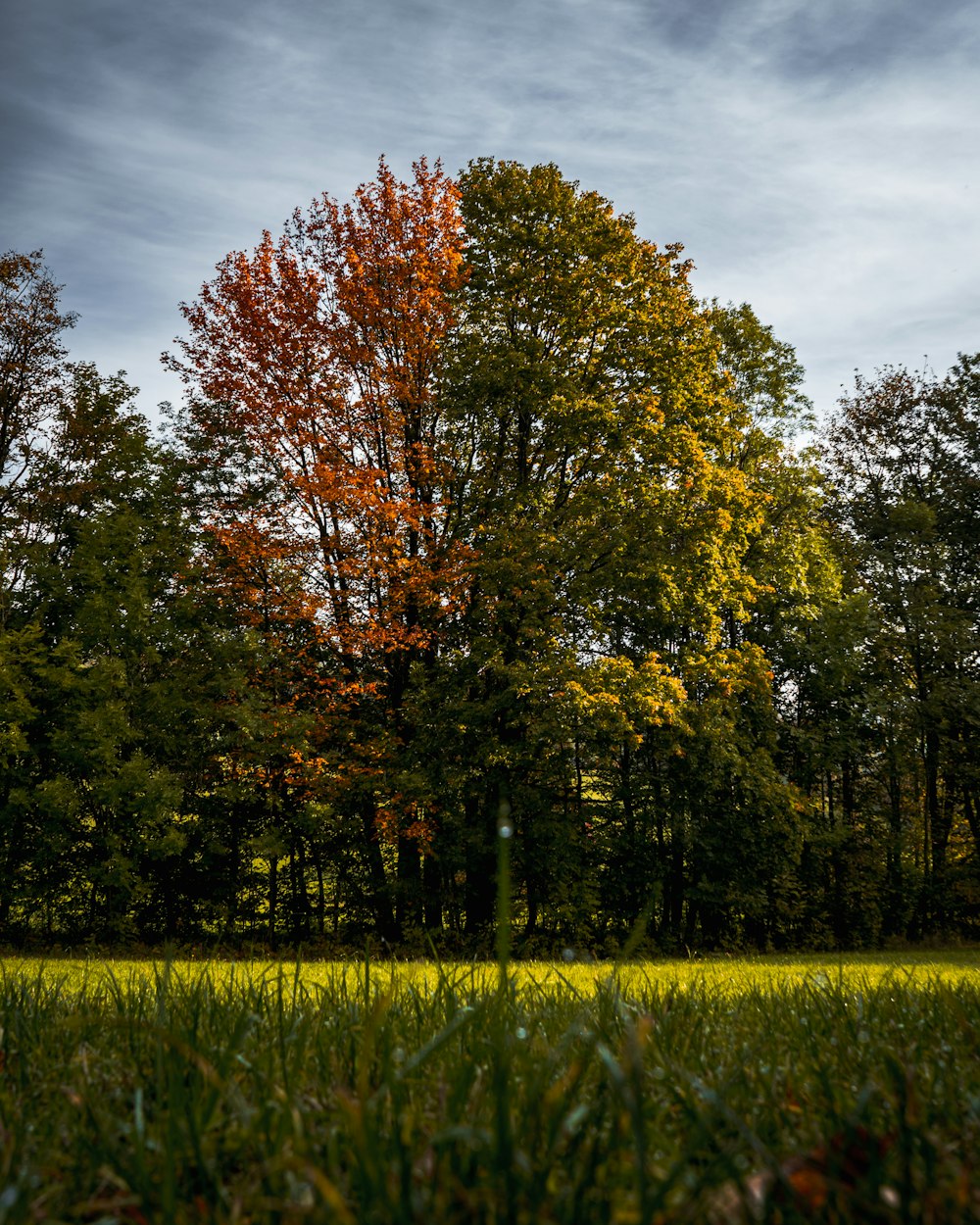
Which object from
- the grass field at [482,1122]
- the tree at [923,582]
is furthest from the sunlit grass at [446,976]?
the tree at [923,582]

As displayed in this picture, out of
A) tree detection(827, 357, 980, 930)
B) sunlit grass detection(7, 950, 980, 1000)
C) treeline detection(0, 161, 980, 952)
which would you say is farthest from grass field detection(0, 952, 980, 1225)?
tree detection(827, 357, 980, 930)

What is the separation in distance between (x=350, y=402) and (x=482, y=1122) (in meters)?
16.8

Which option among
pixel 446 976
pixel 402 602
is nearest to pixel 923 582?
pixel 402 602

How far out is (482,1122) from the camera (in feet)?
3.65

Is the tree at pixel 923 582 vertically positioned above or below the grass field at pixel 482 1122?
above

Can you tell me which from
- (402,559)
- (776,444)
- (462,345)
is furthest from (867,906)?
(462,345)

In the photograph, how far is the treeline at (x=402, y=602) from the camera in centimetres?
1606

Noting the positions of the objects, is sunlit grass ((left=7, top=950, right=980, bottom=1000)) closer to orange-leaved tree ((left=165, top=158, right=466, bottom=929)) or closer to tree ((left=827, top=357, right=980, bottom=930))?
orange-leaved tree ((left=165, top=158, right=466, bottom=929))

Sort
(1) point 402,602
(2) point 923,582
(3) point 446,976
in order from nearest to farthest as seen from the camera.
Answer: (3) point 446,976 → (1) point 402,602 → (2) point 923,582

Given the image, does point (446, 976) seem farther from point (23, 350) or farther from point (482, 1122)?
point (23, 350)

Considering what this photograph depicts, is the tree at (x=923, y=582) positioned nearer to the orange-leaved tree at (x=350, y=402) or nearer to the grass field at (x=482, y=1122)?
the orange-leaved tree at (x=350, y=402)

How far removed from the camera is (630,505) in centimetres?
1623

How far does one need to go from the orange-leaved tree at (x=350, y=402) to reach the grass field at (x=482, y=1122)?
46.1 feet

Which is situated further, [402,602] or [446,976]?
[402,602]
